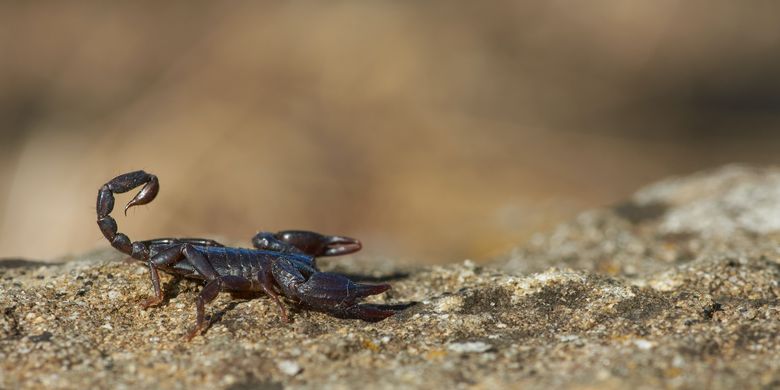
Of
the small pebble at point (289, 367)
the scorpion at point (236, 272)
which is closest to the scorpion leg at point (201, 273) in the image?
the scorpion at point (236, 272)

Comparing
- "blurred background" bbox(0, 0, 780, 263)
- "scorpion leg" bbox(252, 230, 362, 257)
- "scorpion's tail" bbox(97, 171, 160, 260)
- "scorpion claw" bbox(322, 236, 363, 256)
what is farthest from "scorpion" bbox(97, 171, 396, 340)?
"blurred background" bbox(0, 0, 780, 263)

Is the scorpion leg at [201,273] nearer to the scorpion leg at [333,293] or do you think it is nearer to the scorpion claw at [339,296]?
the scorpion leg at [333,293]

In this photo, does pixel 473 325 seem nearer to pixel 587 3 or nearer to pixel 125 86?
pixel 125 86

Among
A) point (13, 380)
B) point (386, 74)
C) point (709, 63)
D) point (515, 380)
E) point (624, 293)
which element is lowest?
point (13, 380)

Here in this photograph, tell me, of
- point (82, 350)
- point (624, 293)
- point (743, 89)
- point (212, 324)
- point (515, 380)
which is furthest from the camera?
point (743, 89)

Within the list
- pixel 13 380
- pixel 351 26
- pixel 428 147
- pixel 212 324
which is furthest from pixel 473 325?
pixel 351 26

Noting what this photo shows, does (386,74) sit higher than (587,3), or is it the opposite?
(587,3)

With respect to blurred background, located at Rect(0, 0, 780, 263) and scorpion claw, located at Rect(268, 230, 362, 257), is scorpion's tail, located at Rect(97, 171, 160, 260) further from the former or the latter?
blurred background, located at Rect(0, 0, 780, 263)
